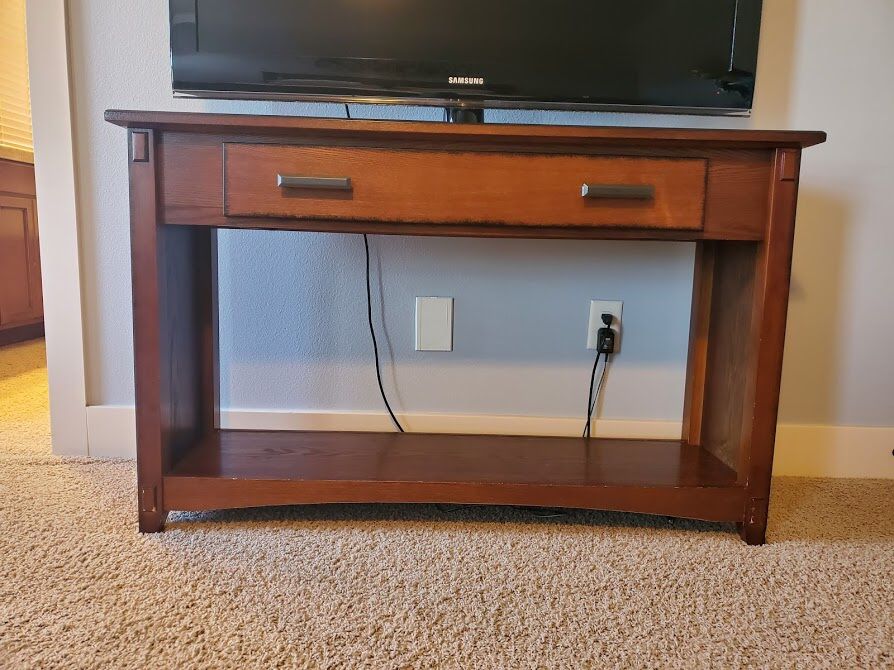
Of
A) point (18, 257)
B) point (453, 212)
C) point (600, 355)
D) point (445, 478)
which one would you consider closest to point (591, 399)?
point (600, 355)

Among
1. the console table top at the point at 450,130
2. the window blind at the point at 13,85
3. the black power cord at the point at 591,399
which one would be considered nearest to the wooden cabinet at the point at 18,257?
the window blind at the point at 13,85

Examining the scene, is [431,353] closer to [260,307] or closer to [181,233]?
[260,307]

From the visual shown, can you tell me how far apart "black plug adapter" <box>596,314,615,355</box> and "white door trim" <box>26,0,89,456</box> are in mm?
1119

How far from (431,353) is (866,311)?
0.96 meters

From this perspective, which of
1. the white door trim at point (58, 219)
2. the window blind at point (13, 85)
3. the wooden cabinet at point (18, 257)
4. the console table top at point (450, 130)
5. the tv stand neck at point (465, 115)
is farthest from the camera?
the window blind at point (13, 85)

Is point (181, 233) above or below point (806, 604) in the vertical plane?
above

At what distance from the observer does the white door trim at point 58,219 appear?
1.15m

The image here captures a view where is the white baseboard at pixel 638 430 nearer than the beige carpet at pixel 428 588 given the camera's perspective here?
No

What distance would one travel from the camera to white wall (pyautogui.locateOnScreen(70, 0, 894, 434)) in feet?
3.88

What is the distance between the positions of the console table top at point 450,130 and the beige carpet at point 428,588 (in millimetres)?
635

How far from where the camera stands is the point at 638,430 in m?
1.30

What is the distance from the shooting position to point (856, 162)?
1.22 m

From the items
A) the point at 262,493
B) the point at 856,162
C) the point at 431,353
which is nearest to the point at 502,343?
the point at 431,353

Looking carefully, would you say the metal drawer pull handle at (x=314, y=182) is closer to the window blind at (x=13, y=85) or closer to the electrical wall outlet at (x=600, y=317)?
the electrical wall outlet at (x=600, y=317)
